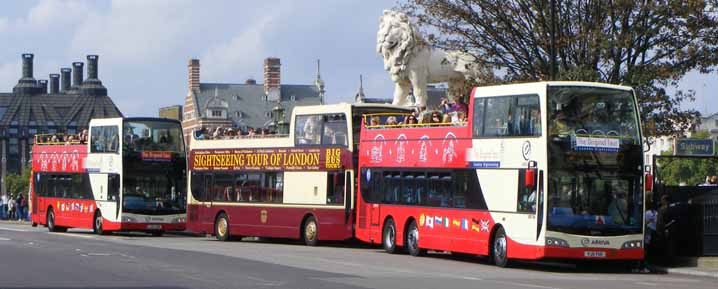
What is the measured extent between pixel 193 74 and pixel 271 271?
131 m

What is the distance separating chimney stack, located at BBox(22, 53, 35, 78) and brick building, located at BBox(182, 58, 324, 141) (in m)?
35.5

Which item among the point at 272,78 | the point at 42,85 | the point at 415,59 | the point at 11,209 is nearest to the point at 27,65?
the point at 42,85

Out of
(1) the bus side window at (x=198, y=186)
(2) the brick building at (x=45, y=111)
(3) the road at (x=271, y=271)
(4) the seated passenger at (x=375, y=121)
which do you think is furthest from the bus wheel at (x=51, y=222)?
(2) the brick building at (x=45, y=111)

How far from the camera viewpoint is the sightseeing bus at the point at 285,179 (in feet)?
117

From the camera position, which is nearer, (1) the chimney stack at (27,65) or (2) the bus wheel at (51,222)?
(2) the bus wheel at (51,222)

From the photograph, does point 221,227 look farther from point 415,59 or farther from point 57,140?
point 57,140

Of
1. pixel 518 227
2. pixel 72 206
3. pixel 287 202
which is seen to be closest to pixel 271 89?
pixel 72 206

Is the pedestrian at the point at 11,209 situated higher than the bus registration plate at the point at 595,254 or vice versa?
the bus registration plate at the point at 595,254

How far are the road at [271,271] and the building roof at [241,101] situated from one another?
11615cm

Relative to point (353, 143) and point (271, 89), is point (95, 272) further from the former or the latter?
point (271, 89)

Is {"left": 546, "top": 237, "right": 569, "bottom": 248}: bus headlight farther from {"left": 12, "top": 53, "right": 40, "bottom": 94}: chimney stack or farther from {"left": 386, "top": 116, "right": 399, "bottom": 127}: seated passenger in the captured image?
{"left": 12, "top": 53, "right": 40, "bottom": 94}: chimney stack

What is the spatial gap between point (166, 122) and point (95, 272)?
21.5 meters

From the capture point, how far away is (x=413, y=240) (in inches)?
1270

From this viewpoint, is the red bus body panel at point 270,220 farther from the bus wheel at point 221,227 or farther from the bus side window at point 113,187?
the bus side window at point 113,187
